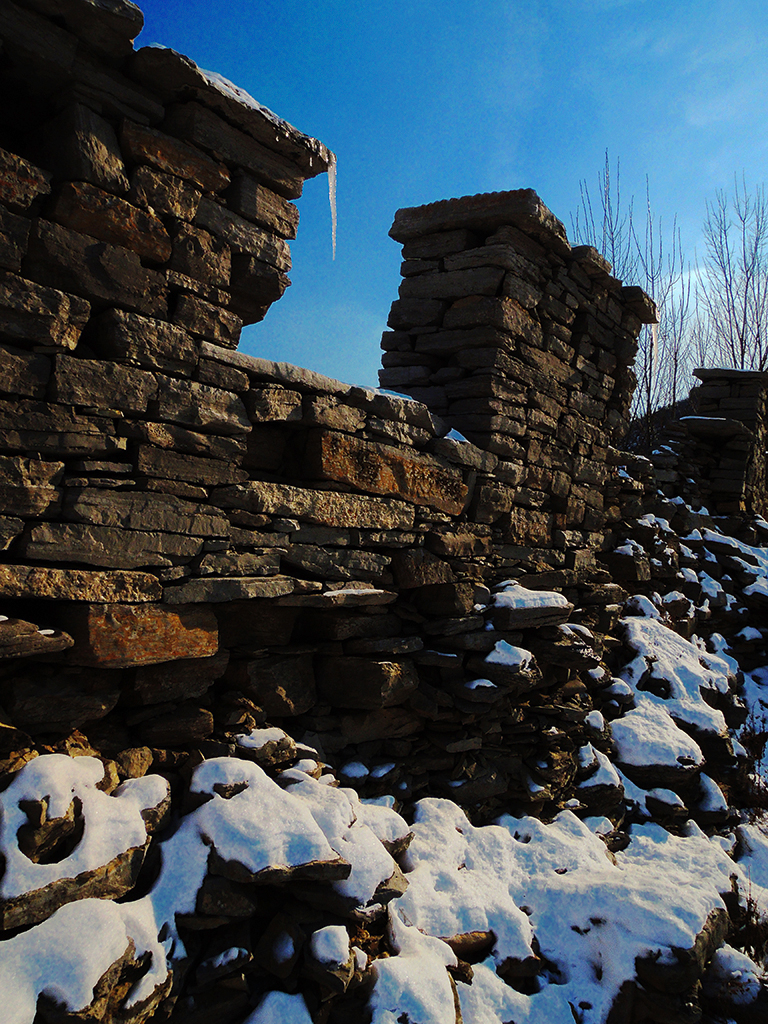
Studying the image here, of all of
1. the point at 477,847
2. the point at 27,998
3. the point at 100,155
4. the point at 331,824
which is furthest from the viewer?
the point at 477,847

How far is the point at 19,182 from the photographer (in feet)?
8.46

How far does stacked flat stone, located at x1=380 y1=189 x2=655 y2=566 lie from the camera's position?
190 inches

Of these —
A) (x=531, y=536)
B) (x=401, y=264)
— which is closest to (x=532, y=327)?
(x=401, y=264)

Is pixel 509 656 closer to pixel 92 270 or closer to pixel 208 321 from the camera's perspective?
pixel 208 321

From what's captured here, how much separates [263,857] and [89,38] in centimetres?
336

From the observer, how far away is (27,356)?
8.51 feet

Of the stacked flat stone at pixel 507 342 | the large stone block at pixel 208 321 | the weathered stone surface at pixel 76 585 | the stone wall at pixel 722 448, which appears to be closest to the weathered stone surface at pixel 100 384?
the large stone block at pixel 208 321

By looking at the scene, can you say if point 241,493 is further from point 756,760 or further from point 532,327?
point 756,760

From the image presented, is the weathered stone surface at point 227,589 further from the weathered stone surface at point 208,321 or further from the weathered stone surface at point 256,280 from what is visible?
the weathered stone surface at point 256,280

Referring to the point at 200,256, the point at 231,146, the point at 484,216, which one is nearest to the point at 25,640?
the point at 200,256

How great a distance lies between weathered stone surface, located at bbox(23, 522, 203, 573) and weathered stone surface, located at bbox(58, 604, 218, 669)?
0.19 meters

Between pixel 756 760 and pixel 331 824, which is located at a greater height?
pixel 331 824

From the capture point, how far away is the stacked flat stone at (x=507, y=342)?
4820 millimetres

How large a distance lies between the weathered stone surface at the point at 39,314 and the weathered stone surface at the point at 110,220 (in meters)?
0.32
